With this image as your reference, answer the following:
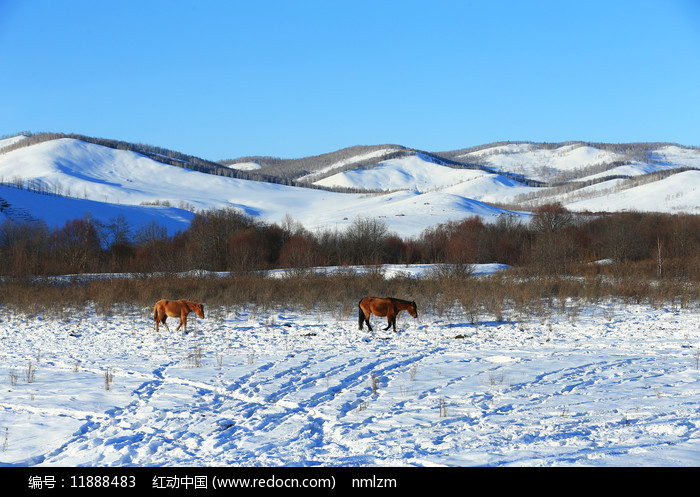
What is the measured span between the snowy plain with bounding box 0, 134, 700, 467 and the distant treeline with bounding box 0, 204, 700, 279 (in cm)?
1139

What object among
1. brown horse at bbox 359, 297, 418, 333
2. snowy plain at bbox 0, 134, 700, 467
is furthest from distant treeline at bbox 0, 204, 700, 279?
brown horse at bbox 359, 297, 418, 333

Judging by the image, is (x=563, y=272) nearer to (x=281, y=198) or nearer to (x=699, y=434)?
(x=699, y=434)

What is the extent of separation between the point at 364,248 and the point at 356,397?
41.8 meters

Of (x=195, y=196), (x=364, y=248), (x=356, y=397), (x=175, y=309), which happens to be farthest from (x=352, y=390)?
(x=195, y=196)

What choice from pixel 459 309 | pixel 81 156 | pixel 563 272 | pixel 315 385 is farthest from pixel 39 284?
pixel 81 156

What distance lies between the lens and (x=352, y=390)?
313 inches

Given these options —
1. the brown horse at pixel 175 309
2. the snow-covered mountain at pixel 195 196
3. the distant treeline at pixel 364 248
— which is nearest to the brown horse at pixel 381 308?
the brown horse at pixel 175 309

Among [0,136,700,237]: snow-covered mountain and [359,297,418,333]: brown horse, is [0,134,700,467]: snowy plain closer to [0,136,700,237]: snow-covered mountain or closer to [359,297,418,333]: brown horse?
[359,297,418,333]: brown horse

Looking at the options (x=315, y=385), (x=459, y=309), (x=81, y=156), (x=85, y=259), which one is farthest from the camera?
(x=81, y=156)

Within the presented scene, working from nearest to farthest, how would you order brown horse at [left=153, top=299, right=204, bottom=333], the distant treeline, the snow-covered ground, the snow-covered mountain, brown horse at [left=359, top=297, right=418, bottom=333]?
the snow-covered ground, brown horse at [left=359, top=297, right=418, bottom=333], brown horse at [left=153, top=299, right=204, bottom=333], the distant treeline, the snow-covered mountain

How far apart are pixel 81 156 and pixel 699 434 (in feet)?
667

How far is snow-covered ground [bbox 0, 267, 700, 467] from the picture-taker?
5273 mm

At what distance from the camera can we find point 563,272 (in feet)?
84.8
